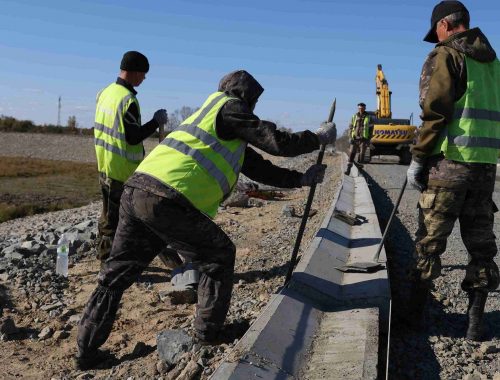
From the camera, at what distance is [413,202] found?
11.3 meters

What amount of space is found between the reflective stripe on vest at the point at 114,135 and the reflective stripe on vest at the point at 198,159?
1.59m

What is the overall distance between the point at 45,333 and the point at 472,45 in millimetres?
3680

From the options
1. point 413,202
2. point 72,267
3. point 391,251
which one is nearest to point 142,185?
point 72,267

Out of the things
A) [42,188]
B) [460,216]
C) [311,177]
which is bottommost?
[42,188]

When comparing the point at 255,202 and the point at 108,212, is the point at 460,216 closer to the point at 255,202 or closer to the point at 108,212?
the point at 108,212

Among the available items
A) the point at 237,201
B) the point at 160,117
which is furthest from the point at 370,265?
the point at 237,201

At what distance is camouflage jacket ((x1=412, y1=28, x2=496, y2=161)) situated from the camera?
3.82m

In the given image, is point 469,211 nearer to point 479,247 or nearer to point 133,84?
point 479,247

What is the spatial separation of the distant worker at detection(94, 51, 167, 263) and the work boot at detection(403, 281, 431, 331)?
8.58 ft

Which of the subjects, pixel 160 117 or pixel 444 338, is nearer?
pixel 444 338

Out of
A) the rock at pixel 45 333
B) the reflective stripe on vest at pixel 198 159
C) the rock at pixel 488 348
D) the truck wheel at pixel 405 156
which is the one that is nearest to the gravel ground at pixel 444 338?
the rock at pixel 488 348

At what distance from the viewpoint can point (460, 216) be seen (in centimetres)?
409

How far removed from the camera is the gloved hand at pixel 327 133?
4098 mm

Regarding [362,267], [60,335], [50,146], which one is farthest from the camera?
[50,146]
